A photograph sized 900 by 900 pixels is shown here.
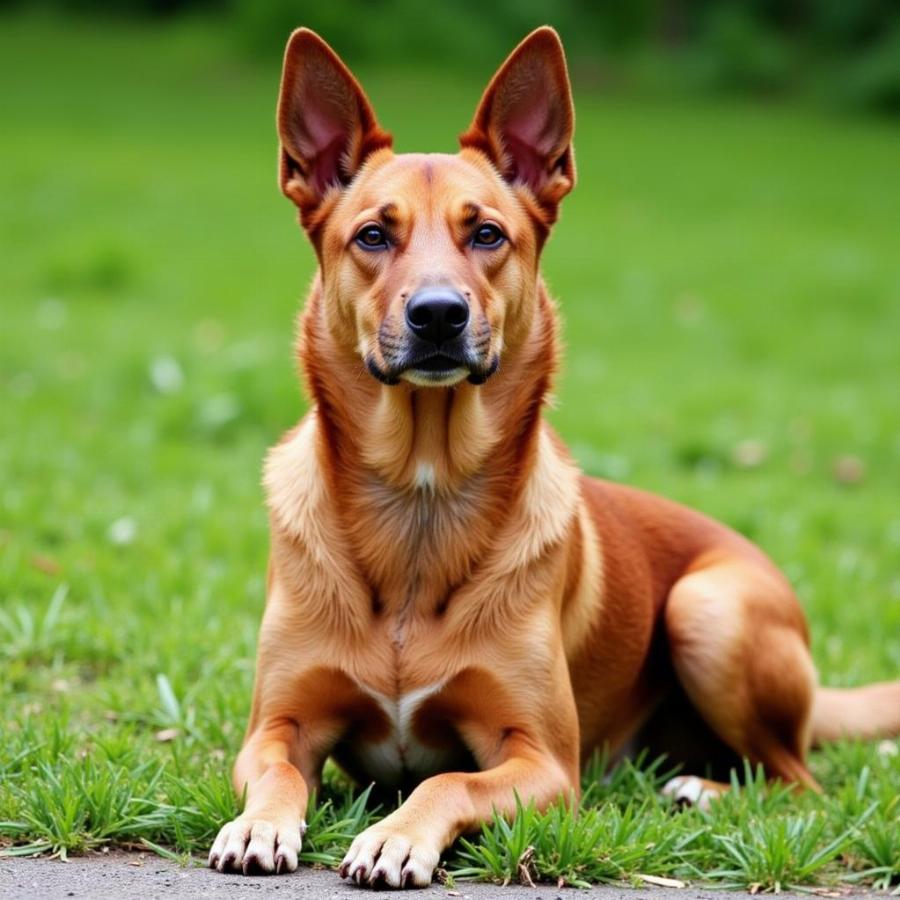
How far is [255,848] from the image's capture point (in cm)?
348

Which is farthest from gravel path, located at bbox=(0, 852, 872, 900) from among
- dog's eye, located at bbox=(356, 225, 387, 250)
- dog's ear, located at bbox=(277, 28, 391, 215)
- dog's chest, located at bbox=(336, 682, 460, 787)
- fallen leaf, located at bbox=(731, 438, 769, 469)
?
fallen leaf, located at bbox=(731, 438, 769, 469)

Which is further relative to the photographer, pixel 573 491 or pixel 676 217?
pixel 676 217

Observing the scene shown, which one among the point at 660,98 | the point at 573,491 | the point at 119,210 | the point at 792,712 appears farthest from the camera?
the point at 660,98

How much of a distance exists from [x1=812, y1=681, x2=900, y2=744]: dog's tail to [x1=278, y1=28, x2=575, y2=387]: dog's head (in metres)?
1.87

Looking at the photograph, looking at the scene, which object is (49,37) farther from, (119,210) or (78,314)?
(78,314)

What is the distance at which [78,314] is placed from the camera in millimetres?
11906

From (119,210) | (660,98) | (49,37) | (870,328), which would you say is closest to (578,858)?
(870,328)

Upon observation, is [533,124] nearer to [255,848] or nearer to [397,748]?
[397,748]

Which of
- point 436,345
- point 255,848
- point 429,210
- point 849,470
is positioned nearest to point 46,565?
point 429,210

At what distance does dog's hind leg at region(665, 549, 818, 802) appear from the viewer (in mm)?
4812

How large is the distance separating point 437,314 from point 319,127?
95 centimetres

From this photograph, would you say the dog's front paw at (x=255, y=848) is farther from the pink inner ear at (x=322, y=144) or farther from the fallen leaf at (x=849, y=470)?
the fallen leaf at (x=849, y=470)

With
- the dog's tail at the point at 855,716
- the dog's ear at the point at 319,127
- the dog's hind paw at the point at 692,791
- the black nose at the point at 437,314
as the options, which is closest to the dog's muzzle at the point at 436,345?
the black nose at the point at 437,314

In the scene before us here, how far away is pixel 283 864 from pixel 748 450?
6.15m
